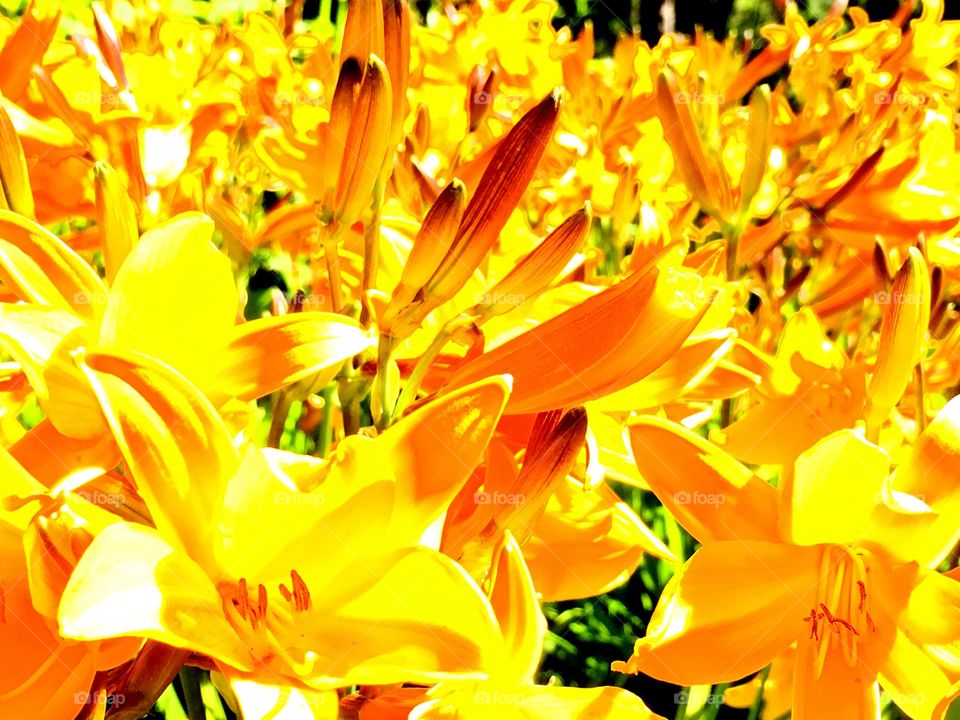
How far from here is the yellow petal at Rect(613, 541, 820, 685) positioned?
0.73 m

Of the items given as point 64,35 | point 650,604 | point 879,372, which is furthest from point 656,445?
point 64,35

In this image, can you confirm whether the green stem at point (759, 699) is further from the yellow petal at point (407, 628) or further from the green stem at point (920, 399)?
the yellow petal at point (407, 628)

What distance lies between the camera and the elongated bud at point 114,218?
728 millimetres

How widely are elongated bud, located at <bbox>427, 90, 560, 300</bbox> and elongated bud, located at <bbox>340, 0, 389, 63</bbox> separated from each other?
0.15 m

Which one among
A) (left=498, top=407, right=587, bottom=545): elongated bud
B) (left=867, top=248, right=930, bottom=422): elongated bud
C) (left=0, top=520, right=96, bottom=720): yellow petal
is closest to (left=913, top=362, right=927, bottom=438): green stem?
(left=867, top=248, right=930, bottom=422): elongated bud

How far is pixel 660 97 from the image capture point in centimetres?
118

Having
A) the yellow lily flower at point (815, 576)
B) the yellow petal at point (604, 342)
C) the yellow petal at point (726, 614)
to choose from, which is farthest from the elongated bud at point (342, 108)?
the yellow petal at point (726, 614)

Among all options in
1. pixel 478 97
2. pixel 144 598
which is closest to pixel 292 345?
pixel 144 598

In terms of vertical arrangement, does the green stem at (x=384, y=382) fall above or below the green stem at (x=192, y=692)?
above

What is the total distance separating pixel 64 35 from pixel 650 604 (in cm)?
252

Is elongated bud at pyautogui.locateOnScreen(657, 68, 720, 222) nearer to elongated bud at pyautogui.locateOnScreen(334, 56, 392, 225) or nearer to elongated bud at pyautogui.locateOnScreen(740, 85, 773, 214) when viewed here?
elongated bud at pyautogui.locateOnScreen(740, 85, 773, 214)

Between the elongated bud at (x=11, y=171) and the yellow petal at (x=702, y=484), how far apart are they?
1.88ft

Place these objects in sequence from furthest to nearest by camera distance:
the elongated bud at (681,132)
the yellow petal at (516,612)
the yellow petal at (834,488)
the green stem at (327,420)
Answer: the elongated bud at (681,132) < the green stem at (327,420) < the yellow petal at (834,488) < the yellow petal at (516,612)

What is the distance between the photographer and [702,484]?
0.77 metres
